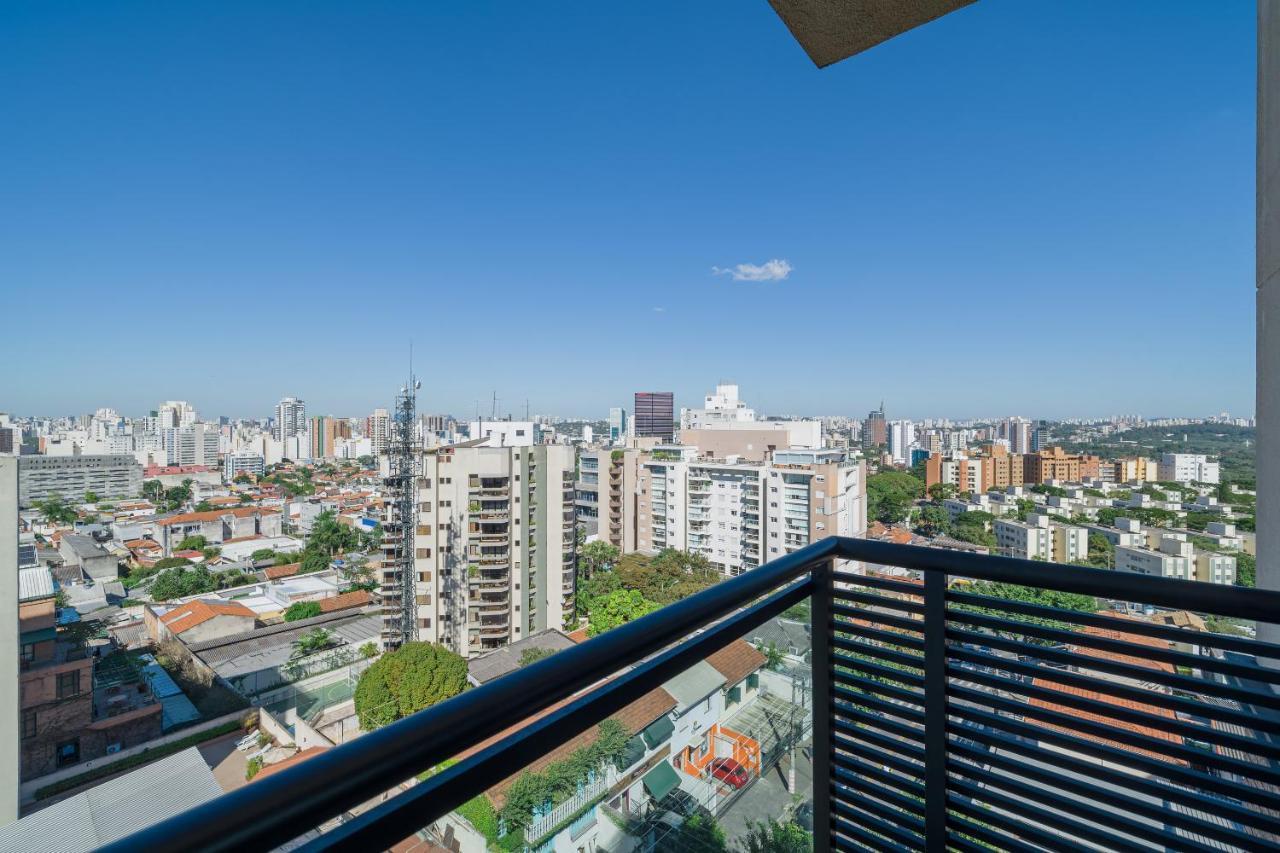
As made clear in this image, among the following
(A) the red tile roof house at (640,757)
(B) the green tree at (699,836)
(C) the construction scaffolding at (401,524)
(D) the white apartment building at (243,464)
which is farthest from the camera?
(D) the white apartment building at (243,464)

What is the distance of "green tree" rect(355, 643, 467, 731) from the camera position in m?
12.4

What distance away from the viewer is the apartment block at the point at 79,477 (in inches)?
934

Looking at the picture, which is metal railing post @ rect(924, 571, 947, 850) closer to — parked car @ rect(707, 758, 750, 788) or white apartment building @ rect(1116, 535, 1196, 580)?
parked car @ rect(707, 758, 750, 788)

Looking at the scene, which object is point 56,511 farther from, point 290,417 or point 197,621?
point 290,417

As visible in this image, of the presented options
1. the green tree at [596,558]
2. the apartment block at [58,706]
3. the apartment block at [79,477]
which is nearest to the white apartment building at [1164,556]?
the apartment block at [58,706]

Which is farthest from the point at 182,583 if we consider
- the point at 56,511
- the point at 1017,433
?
the point at 1017,433

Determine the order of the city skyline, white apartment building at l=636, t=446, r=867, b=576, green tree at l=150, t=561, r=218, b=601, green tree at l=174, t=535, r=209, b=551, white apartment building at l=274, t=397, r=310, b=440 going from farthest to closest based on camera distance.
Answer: white apartment building at l=274, t=397, r=310, b=440 < green tree at l=174, t=535, r=209, b=551 < green tree at l=150, t=561, r=218, b=601 < white apartment building at l=636, t=446, r=867, b=576 < the city skyline

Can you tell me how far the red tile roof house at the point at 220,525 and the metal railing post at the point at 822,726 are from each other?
35935mm

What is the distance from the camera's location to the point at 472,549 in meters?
16.2

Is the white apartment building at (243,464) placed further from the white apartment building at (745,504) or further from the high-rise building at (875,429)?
the high-rise building at (875,429)

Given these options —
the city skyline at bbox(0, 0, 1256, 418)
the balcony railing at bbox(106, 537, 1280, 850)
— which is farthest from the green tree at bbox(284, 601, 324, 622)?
the balcony railing at bbox(106, 537, 1280, 850)

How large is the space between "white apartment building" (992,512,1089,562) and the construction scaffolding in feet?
46.6

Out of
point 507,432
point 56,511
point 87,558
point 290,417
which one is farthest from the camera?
point 290,417

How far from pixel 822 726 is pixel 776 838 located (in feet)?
0.81
